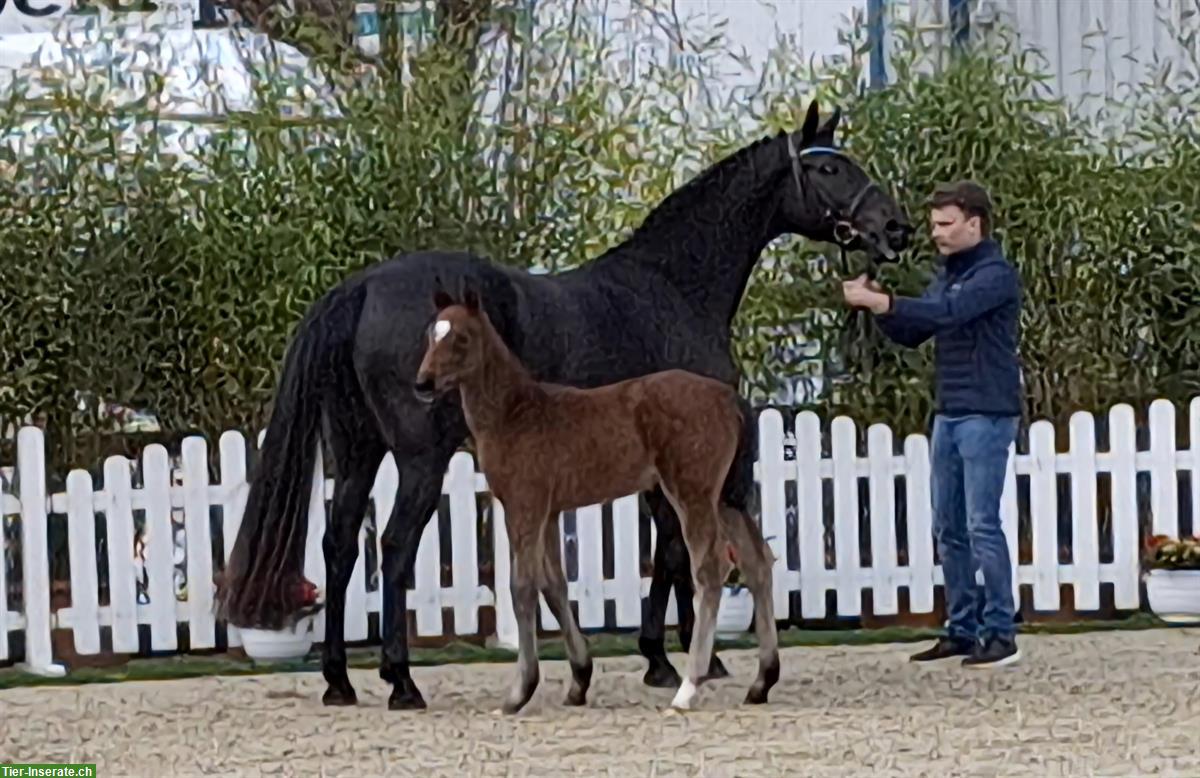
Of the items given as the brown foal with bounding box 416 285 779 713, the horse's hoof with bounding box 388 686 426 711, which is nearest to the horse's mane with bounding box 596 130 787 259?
the brown foal with bounding box 416 285 779 713

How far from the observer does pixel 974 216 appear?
10.8 m

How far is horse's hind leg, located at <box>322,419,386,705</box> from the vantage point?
33.4 feet

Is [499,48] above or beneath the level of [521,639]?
above

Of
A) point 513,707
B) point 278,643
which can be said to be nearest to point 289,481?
point 513,707

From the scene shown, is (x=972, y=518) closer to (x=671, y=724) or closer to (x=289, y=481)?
(x=671, y=724)

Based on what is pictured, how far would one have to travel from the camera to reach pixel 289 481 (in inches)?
396

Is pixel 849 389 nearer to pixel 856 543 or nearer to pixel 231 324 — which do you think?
pixel 856 543

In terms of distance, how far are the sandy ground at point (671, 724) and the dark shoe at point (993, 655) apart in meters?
0.09

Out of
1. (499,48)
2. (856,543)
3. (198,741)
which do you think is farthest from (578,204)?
(198,741)

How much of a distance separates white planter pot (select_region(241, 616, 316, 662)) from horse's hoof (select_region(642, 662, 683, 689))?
6.05 feet

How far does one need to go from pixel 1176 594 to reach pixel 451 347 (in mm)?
4352

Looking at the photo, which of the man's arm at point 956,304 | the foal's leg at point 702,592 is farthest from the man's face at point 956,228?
the foal's leg at point 702,592

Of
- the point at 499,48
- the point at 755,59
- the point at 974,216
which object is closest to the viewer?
the point at 974,216

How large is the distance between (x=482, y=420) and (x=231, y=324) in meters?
3.22
